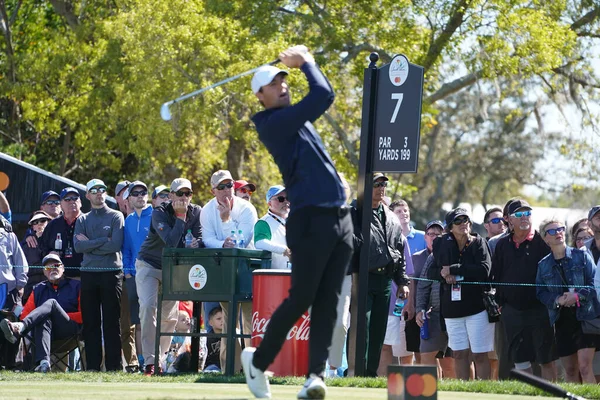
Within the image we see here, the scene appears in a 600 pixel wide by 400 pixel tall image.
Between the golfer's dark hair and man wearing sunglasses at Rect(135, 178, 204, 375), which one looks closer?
man wearing sunglasses at Rect(135, 178, 204, 375)

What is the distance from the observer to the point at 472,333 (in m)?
11.7

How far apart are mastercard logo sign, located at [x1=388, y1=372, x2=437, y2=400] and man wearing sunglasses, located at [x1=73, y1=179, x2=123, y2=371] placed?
24.3ft

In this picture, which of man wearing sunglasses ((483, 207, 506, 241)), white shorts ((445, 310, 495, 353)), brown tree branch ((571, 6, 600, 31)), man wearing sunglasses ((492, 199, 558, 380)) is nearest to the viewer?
man wearing sunglasses ((492, 199, 558, 380))

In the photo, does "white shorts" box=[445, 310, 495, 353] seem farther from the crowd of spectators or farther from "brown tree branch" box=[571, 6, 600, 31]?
"brown tree branch" box=[571, 6, 600, 31]

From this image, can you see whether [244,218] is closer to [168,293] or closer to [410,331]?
[168,293]

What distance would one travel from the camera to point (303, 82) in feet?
73.9

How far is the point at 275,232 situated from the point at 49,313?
3.63 metres

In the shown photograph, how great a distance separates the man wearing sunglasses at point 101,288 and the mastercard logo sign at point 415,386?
7394mm

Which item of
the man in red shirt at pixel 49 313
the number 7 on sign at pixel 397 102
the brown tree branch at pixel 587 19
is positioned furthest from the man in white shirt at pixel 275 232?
the brown tree branch at pixel 587 19

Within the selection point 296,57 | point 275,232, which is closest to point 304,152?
point 296,57

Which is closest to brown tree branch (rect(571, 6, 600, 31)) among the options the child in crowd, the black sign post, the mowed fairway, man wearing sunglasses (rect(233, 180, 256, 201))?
man wearing sunglasses (rect(233, 180, 256, 201))

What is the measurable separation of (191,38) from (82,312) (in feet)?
35.6

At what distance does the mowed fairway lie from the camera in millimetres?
7516

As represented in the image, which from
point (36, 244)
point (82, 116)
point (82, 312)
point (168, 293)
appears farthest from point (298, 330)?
point (82, 116)
